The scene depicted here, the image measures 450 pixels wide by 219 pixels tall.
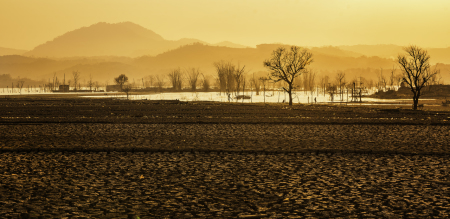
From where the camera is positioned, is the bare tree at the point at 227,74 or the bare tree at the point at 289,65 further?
the bare tree at the point at 227,74

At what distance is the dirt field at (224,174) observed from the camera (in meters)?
7.84

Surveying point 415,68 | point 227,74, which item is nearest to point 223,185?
point 415,68

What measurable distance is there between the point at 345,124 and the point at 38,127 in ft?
59.1

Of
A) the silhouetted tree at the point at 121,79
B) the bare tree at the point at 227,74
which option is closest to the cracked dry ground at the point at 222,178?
the bare tree at the point at 227,74

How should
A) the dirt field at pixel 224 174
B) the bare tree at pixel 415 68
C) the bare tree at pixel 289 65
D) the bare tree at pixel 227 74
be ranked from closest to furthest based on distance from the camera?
the dirt field at pixel 224 174, the bare tree at pixel 415 68, the bare tree at pixel 289 65, the bare tree at pixel 227 74

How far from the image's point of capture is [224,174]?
1095cm

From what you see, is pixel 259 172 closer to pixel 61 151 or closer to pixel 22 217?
pixel 22 217

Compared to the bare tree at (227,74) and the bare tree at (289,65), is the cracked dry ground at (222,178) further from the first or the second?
the bare tree at (227,74)

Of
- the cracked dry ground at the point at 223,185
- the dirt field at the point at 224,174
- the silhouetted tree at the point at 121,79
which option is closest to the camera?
the cracked dry ground at the point at 223,185

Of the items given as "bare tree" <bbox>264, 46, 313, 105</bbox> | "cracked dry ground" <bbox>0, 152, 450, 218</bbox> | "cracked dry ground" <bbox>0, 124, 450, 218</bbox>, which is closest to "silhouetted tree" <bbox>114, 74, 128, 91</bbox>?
"bare tree" <bbox>264, 46, 313, 105</bbox>

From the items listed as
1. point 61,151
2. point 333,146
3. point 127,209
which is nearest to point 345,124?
point 333,146

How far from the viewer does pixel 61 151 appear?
1498cm

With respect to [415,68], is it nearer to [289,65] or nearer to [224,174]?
[289,65]

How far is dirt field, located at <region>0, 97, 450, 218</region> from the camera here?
7.84 m
